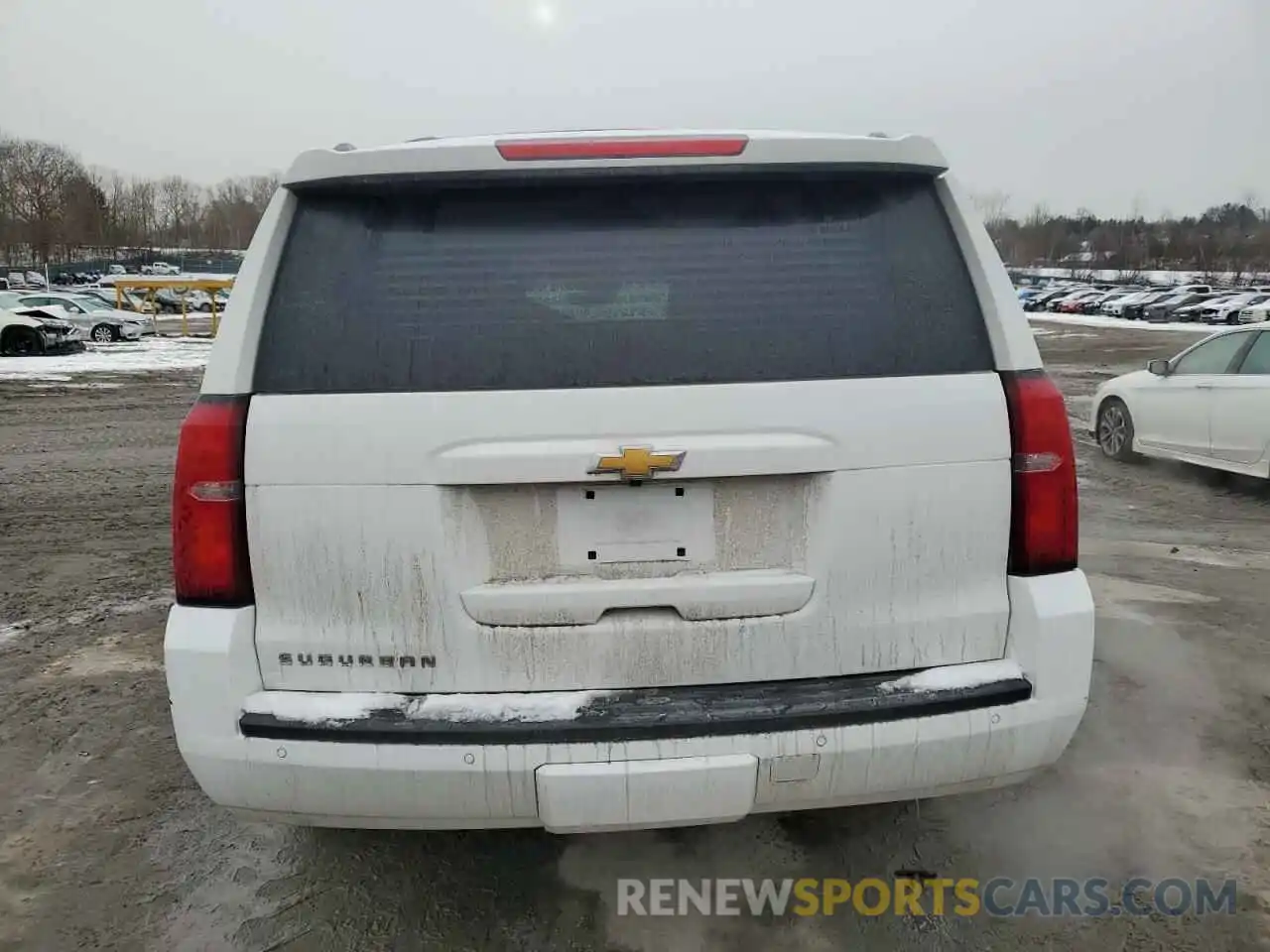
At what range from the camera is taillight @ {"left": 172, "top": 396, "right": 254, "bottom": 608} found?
207cm

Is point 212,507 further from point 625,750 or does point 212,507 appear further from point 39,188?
point 39,188

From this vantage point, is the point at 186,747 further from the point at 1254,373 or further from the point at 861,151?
the point at 1254,373

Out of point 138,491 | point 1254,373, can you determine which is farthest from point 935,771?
point 138,491

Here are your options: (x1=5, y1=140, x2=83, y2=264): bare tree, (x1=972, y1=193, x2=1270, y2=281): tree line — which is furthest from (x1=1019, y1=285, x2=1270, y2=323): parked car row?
(x1=5, y1=140, x2=83, y2=264): bare tree

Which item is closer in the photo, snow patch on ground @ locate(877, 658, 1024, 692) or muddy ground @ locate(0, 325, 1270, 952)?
snow patch on ground @ locate(877, 658, 1024, 692)

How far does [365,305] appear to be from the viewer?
7.03ft

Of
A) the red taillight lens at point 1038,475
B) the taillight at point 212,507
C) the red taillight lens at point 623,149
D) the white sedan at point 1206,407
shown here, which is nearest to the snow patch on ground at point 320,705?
the taillight at point 212,507

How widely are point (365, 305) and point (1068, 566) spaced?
5.92 feet

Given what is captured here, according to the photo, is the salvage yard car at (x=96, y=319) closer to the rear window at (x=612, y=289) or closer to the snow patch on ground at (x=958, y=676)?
the rear window at (x=612, y=289)

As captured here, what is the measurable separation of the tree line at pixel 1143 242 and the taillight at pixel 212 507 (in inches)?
4093

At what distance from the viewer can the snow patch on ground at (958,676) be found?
2.15m

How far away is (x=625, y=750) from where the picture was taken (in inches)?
80.2

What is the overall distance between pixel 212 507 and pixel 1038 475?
6.32 feet

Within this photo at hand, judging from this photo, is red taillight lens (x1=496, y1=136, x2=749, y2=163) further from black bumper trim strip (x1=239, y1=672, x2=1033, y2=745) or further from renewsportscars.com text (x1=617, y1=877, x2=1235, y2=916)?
renewsportscars.com text (x1=617, y1=877, x2=1235, y2=916)
